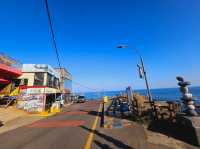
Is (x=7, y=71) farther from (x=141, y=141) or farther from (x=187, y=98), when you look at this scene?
(x=187, y=98)

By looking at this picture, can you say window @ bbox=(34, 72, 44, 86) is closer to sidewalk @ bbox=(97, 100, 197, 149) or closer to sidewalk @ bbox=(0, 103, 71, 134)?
sidewalk @ bbox=(0, 103, 71, 134)

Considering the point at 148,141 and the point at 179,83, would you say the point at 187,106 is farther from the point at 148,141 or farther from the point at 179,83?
the point at 148,141

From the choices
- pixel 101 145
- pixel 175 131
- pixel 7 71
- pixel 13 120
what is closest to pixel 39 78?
pixel 7 71

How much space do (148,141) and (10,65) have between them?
23540mm

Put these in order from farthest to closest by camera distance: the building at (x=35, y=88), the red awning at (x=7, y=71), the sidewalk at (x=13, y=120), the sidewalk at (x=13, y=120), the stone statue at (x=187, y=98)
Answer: the building at (x=35, y=88) < the red awning at (x=7, y=71) < the sidewalk at (x=13, y=120) < the sidewalk at (x=13, y=120) < the stone statue at (x=187, y=98)

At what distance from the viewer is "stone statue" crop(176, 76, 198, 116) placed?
6.91 meters

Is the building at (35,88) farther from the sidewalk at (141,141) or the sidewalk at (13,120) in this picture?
the sidewalk at (141,141)

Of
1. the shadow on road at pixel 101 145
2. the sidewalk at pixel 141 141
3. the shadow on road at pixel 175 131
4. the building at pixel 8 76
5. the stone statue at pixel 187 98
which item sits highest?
the building at pixel 8 76

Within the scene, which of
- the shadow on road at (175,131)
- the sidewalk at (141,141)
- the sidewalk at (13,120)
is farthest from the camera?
the sidewalk at (13,120)

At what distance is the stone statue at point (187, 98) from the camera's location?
6.91 metres

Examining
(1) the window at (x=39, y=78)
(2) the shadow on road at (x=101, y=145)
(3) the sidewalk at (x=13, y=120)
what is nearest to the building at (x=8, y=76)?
(1) the window at (x=39, y=78)

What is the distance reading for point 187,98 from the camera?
24.0ft

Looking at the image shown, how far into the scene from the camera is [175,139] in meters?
6.49

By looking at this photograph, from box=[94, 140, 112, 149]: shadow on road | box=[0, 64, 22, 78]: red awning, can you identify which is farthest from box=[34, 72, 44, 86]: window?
box=[94, 140, 112, 149]: shadow on road
